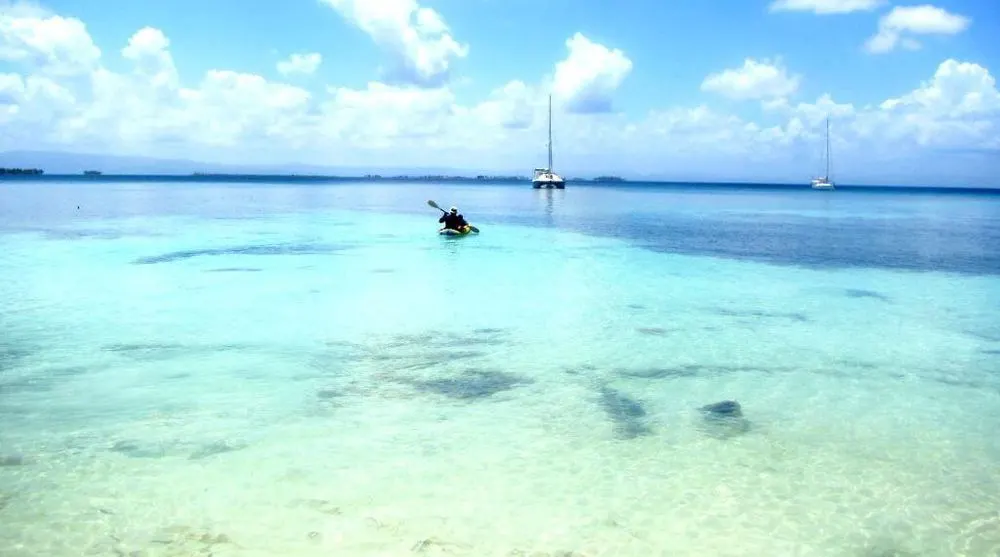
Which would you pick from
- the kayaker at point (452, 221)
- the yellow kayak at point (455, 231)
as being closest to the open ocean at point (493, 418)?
the yellow kayak at point (455, 231)

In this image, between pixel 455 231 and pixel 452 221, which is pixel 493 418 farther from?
pixel 452 221

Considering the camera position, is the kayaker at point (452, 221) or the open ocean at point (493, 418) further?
the kayaker at point (452, 221)

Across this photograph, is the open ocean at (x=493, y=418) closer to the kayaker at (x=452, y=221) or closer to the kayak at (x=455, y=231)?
the kayak at (x=455, y=231)

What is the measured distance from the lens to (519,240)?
118 feet

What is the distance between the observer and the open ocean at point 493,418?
671 centimetres

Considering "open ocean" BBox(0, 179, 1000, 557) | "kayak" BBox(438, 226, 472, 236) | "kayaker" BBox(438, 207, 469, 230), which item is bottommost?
"open ocean" BBox(0, 179, 1000, 557)

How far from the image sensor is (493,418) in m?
9.55

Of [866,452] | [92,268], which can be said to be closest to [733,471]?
[866,452]

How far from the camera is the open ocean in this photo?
264 inches

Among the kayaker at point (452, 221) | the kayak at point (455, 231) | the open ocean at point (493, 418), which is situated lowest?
the open ocean at point (493, 418)

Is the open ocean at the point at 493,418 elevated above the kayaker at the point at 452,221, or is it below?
below

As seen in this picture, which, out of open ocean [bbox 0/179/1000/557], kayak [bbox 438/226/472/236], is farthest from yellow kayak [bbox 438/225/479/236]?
open ocean [bbox 0/179/1000/557]

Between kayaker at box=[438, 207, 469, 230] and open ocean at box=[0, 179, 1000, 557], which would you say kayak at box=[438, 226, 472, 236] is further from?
open ocean at box=[0, 179, 1000, 557]

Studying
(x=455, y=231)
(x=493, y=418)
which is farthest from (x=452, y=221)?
(x=493, y=418)
